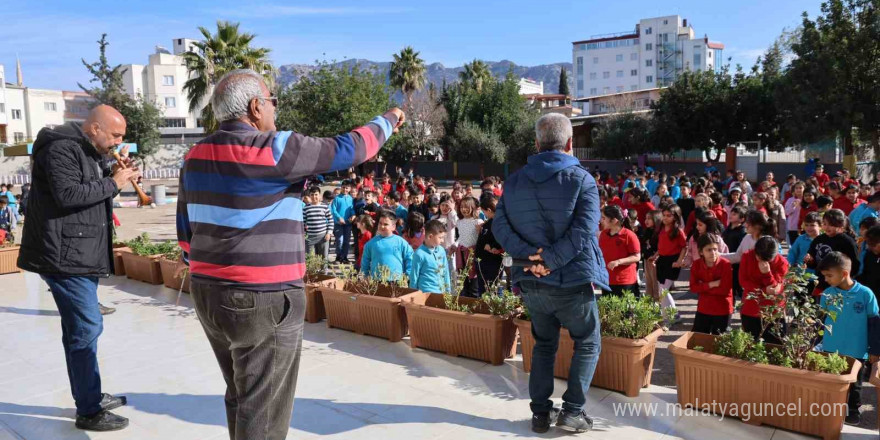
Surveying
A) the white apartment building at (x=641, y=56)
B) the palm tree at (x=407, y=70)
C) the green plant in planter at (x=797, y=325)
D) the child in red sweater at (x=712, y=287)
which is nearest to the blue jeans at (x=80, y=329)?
the green plant in planter at (x=797, y=325)

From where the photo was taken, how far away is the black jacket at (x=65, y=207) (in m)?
3.73

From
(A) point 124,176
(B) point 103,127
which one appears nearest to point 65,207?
(A) point 124,176

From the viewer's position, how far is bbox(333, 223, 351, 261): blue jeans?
11930 mm

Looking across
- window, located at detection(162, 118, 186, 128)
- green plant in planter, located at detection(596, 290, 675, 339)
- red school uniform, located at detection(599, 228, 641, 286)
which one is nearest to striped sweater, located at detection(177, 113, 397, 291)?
green plant in planter, located at detection(596, 290, 675, 339)

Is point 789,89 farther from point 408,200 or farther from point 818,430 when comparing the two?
→ point 818,430

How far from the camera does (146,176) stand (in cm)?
5031

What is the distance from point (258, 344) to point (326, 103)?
118 ft

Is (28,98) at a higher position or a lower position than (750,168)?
higher

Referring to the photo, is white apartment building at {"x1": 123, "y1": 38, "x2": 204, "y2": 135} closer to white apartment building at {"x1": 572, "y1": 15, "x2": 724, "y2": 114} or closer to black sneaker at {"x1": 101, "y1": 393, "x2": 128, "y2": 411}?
white apartment building at {"x1": 572, "y1": 15, "x2": 724, "y2": 114}

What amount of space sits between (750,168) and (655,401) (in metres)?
28.7

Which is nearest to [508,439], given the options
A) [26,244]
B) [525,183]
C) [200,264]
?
[525,183]

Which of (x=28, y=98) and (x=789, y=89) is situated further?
(x=28, y=98)

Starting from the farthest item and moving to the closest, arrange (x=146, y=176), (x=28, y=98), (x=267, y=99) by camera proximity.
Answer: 1. (x=28, y=98)
2. (x=146, y=176)
3. (x=267, y=99)

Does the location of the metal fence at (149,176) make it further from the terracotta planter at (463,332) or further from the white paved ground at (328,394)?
the terracotta planter at (463,332)
